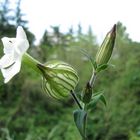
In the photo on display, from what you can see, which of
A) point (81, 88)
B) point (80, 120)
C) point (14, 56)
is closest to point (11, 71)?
point (14, 56)

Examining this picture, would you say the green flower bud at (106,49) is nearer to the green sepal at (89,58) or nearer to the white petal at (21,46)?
the green sepal at (89,58)

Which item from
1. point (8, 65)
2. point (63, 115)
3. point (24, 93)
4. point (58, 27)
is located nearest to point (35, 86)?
point (24, 93)

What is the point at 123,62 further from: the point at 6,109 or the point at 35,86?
the point at 6,109

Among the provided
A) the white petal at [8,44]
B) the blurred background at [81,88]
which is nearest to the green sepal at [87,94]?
the white petal at [8,44]

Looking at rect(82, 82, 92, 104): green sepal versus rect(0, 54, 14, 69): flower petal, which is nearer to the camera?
rect(0, 54, 14, 69): flower petal

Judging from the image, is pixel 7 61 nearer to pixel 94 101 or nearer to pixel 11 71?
pixel 11 71

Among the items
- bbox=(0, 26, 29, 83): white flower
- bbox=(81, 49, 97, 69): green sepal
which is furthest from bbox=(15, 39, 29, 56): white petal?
bbox=(81, 49, 97, 69): green sepal

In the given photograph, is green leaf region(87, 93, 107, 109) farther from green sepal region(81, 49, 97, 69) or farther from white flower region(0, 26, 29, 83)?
white flower region(0, 26, 29, 83)
